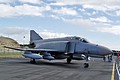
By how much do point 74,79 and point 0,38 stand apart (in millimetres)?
178480

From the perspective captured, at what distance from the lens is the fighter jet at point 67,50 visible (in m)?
26.8

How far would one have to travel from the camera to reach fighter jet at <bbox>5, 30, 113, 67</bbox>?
26.8 meters

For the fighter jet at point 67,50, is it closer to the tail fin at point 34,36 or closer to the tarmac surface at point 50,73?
the tarmac surface at point 50,73

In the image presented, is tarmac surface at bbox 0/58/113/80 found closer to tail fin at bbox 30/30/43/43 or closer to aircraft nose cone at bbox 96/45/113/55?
aircraft nose cone at bbox 96/45/113/55

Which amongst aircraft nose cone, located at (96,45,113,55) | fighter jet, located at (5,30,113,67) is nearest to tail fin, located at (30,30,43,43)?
fighter jet, located at (5,30,113,67)

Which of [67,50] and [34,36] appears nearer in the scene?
[67,50]

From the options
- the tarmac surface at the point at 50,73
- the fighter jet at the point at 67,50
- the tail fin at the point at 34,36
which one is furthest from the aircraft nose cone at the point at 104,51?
the tail fin at the point at 34,36

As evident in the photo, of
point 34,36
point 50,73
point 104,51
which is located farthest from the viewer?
point 34,36

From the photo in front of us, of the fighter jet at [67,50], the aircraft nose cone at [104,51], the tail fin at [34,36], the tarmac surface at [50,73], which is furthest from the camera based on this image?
the tail fin at [34,36]

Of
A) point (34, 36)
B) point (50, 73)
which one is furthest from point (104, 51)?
point (34, 36)

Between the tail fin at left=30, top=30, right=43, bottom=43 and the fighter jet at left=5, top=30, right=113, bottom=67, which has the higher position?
the tail fin at left=30, top=30, right=43, bottom=43

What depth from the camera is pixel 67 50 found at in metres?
30.3

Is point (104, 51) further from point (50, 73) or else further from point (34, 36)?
point (34, 36)

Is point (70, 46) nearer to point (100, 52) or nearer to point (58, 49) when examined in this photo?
point (58, 49)
